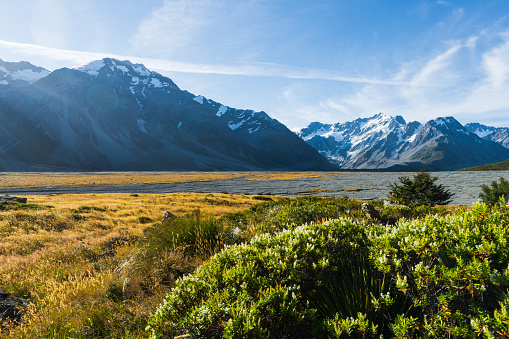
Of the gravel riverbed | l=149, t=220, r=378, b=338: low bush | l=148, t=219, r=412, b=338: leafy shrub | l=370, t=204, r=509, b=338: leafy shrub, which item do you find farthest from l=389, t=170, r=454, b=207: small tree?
l=149, t=220, r=378, b=338: low bush

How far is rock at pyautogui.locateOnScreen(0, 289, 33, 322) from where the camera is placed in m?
4.90

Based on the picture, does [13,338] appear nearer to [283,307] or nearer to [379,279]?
[283,307]

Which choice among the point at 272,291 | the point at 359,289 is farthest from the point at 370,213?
the point at 272,291

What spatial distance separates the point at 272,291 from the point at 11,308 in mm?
5725

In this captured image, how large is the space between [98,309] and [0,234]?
14.9 meters

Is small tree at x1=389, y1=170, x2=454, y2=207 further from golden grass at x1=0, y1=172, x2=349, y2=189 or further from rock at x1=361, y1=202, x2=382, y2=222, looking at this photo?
golden grass at x1=0, y1=172, x2=349, y2=189

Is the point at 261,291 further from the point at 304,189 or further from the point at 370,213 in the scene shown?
the point at 304,189

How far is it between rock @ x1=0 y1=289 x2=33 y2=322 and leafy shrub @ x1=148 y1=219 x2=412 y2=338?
366cm

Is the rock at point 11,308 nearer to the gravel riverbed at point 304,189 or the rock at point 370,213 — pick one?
the rock at point 370,213

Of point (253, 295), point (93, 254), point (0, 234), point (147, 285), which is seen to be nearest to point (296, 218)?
point (147, 285)

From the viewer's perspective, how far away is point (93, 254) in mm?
10938

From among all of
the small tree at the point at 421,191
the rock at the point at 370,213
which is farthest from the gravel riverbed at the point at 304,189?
the rock at the point at 370,213

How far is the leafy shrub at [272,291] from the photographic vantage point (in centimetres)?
308

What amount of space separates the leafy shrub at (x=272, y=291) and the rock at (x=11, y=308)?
3.66 meters
